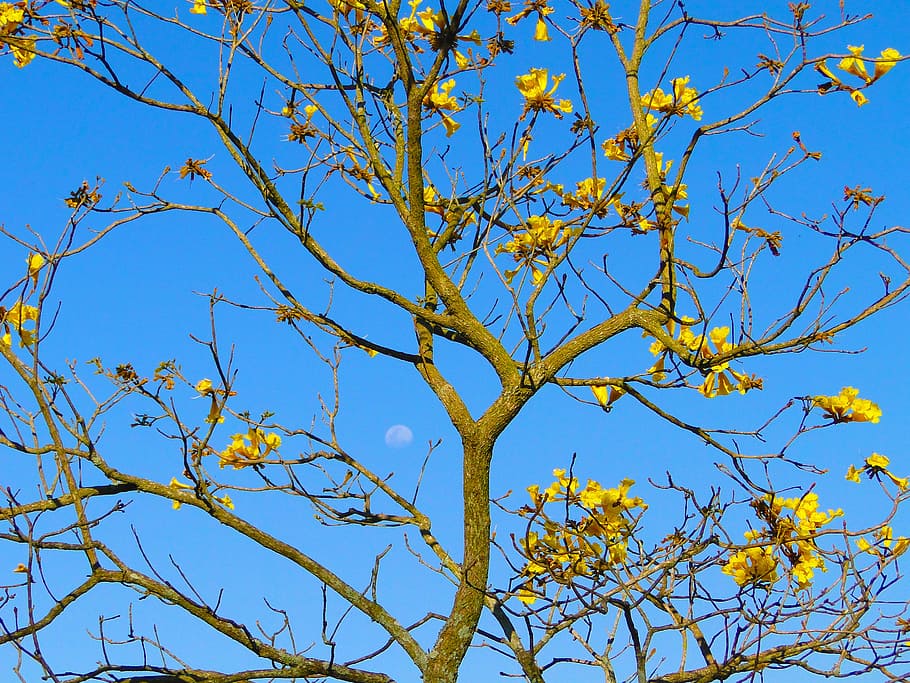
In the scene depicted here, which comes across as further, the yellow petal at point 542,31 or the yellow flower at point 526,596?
the yellow petal at point 542,31

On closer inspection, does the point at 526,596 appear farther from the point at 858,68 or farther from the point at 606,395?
the point at 858,68

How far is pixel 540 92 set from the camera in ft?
11.1

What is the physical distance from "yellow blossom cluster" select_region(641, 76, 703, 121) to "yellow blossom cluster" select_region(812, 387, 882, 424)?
48.7 inches

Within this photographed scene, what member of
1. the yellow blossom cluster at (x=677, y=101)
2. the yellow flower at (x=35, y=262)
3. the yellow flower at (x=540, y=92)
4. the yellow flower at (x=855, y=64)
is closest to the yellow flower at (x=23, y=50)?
the yellow flower at (x=35, y=262)

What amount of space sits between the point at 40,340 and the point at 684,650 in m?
2.24

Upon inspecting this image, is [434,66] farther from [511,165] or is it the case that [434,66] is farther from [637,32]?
[637,32]

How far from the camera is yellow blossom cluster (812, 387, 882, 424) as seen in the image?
2.92 m

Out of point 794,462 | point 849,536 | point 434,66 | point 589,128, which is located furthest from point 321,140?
point 849,536

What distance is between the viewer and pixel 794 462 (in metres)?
3.16

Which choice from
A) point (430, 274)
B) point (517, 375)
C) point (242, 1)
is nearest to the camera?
point (517, 375)

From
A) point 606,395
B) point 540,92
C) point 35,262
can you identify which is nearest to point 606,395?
point 606,395

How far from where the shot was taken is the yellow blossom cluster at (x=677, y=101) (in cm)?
354

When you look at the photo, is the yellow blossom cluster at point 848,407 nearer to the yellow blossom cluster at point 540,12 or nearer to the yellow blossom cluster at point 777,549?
the yellow blossom cluster at point 777,549

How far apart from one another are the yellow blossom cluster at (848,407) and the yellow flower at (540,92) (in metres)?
1.37
